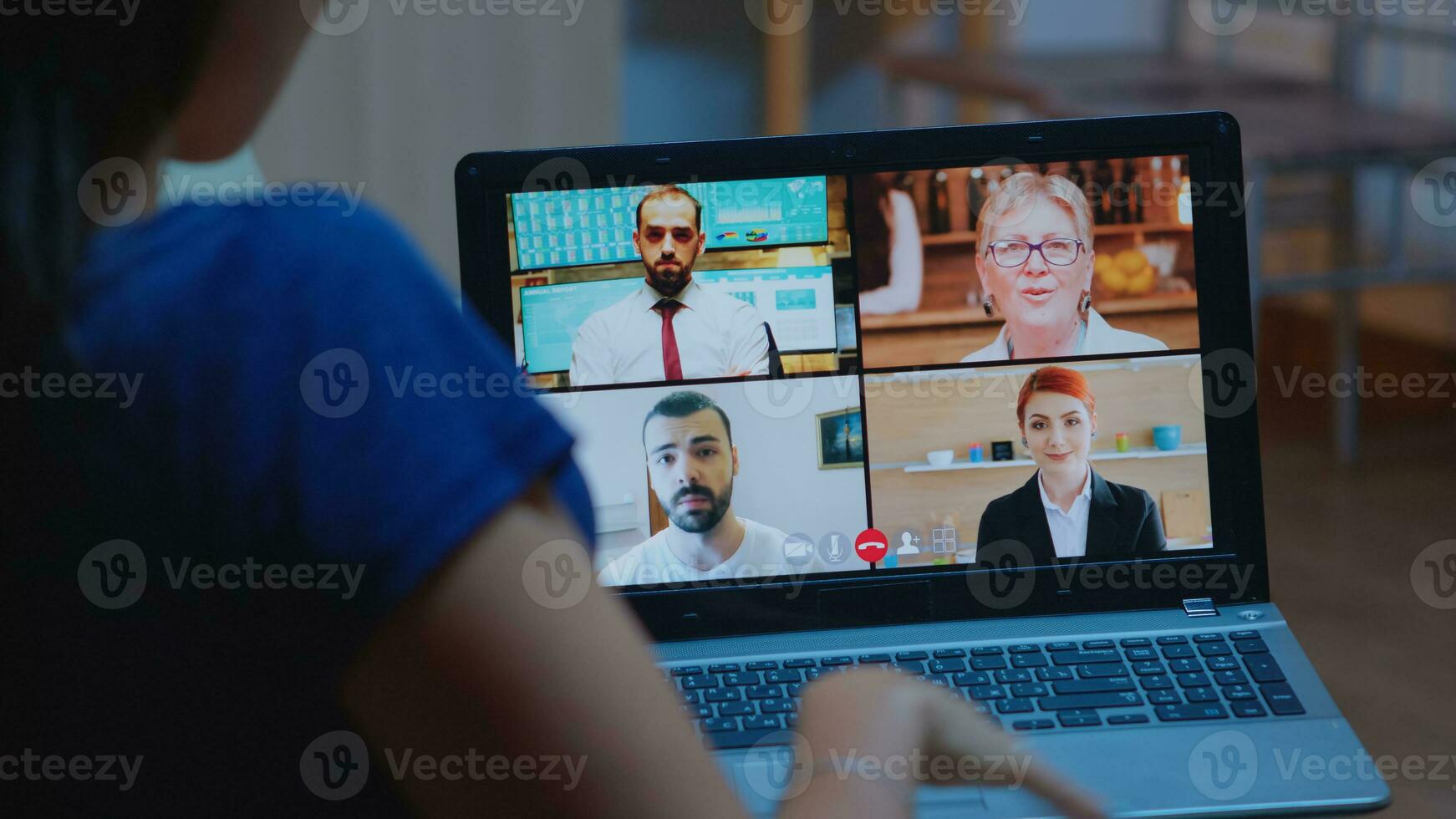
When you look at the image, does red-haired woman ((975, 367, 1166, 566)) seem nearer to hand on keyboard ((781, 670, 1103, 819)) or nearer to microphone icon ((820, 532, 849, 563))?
microphone icon ((820, 532, 849, 563))

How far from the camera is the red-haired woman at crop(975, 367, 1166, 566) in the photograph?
28.6 inches

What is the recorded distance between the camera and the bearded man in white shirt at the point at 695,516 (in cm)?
73

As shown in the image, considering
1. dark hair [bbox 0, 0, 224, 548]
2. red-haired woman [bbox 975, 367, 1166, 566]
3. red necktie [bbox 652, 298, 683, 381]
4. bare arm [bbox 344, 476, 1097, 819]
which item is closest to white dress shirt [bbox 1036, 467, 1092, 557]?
red-haired woman [bbox 975, 367, 1166, 566]

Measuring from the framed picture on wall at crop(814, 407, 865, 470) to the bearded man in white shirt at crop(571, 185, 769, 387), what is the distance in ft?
0.16

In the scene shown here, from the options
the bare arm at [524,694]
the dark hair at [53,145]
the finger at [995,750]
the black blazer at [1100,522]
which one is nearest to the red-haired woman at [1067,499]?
the black blazer at [1100,522]

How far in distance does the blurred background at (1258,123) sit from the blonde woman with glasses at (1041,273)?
0.30m

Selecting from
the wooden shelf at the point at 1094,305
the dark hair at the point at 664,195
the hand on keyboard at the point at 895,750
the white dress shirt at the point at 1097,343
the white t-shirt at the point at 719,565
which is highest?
the dark hair at the point at 664,195

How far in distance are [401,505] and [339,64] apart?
4.52ft

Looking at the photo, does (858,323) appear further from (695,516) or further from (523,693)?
(523,693)

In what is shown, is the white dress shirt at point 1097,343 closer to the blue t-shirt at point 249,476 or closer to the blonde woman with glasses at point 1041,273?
the blonde woman with glasses at point 1041,273

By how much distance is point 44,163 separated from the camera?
34 cm

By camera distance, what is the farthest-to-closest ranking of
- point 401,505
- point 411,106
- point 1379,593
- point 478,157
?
point 411,106, point 1379,593, point 478,157, point 401,505

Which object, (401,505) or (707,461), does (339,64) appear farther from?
(401,505)

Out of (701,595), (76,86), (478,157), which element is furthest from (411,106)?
(76,86)
